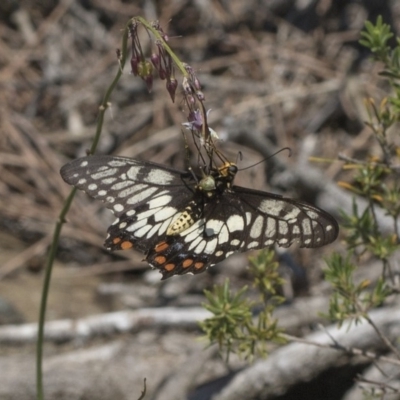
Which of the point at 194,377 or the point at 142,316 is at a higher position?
→ the point at 142,316

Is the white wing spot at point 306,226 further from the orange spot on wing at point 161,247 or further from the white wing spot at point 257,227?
the orange spot on wing at point 161,247

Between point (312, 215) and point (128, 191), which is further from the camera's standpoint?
point (128, 191)

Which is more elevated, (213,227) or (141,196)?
(141,196)

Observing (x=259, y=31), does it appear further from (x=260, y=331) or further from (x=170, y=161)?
(x=260, y=331)

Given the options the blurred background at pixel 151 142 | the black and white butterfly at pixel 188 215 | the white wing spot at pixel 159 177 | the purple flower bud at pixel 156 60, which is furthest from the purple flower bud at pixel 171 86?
the blurred background at pixel 151 142

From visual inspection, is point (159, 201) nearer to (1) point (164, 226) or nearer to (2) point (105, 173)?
(1) point (164, 226)

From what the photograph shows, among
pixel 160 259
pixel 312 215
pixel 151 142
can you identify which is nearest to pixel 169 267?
pixel 160 259

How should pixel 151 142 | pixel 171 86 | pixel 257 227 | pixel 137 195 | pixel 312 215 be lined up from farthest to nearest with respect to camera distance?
pixel 151 142 < pixel 137 195 < pixel 257 227 < pixel 312 215 < pixel 171 86

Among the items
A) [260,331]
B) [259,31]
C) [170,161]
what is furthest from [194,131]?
[259,31]
